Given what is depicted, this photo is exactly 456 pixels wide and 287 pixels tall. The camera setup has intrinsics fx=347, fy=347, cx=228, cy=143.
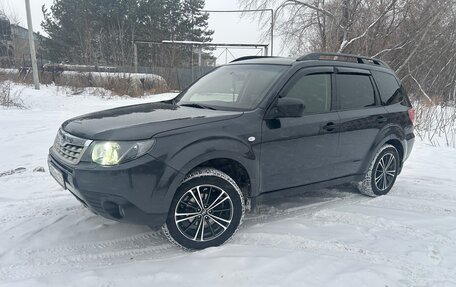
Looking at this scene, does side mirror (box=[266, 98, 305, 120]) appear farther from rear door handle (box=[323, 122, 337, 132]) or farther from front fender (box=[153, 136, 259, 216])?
rear door handle (box=[323, 122, 337, 132])

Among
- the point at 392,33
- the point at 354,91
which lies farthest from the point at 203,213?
the point at 392,33

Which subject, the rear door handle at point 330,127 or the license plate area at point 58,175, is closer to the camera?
the license plate area at point 58,175

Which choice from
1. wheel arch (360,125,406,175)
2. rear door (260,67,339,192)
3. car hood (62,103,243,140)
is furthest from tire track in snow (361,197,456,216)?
car hood (62,103,243,140)

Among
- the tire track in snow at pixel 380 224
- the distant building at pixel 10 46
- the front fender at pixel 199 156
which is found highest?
the distant building at pixel 10 46

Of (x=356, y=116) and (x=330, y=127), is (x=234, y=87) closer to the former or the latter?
(x=330, y=127)

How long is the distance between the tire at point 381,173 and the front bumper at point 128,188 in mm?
2750

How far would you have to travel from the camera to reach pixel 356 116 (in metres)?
4.00

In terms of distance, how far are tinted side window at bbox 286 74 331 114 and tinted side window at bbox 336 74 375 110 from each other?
0.64 feet

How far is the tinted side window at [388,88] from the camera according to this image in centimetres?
444

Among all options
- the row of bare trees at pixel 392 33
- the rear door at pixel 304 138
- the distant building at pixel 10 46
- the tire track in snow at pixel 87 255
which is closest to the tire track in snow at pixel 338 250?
the rear door at pixel 304 138

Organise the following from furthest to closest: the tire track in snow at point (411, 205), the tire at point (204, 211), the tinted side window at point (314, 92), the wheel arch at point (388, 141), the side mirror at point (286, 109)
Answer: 1. the wheel arch at point (388, 141)
2. the tire track in snow at point (411, 205)
3. the tinted side window at point (314, 92)
4. the side mirror at point (286, 109)
5. the tire at point (204, 211)

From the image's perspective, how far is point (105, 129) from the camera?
2.80 metres

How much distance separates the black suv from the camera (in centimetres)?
268

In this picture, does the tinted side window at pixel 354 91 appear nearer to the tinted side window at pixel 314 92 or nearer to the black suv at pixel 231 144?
the black suv at pixel 231 144
